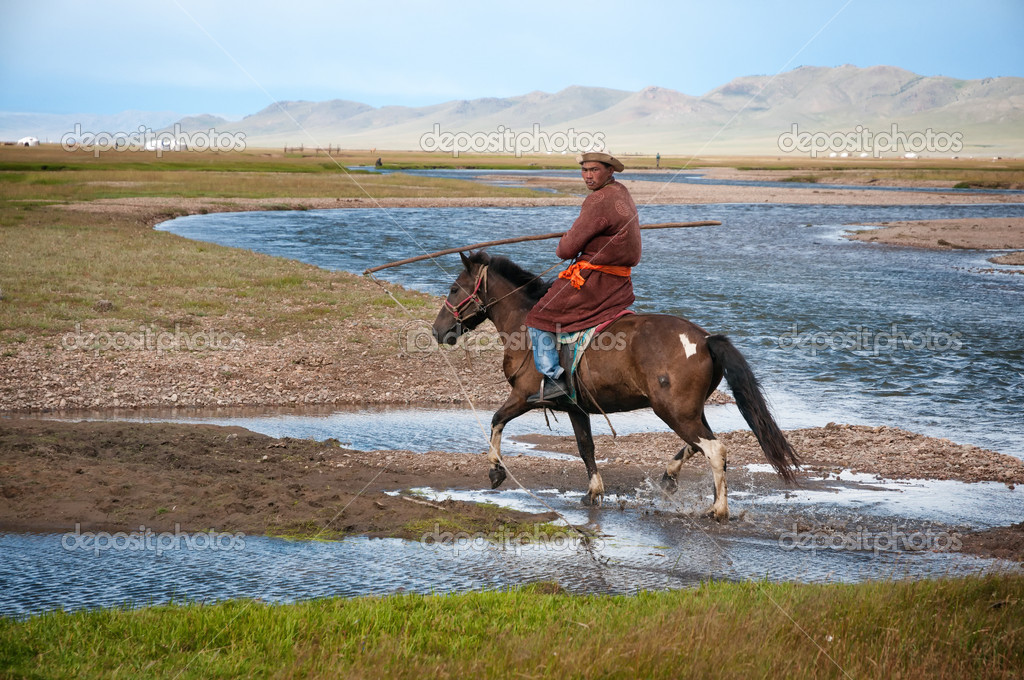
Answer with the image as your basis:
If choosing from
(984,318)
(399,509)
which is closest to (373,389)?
(399,509)

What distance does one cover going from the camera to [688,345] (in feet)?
32.4

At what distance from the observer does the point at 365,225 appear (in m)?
54.8

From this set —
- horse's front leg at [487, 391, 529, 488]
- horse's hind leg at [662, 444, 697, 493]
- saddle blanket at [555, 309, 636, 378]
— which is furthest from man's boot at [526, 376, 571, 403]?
horse's hind leg at [662, 444, 697, 493]

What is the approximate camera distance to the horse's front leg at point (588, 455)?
10711 mm

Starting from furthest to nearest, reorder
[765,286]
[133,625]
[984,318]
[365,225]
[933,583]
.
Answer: [365,225], [765,286], [984,318], [933,583], [133,625]

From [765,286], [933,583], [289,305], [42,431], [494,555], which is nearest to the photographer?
[933,583]

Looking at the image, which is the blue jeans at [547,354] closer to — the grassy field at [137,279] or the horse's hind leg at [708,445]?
the horse's hind leg at [708,445]

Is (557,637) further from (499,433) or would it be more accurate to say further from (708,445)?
(499,433)

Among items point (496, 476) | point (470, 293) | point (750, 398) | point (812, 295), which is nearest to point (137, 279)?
point (470, 293)

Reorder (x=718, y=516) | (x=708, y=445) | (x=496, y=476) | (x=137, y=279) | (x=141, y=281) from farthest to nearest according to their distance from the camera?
(x=137, y=279) → (x=141, y=281) → (x=496, y=476) → (x=718, y=516) → (x=708, y=445)

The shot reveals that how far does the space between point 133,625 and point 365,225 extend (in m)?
49.8

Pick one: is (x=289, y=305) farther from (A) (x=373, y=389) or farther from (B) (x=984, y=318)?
(B) (x=984, y=318)

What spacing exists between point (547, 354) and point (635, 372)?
112 cm

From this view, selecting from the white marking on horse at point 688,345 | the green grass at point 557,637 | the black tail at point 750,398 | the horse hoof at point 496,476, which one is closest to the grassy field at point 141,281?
the horse hoof at point 496,476
